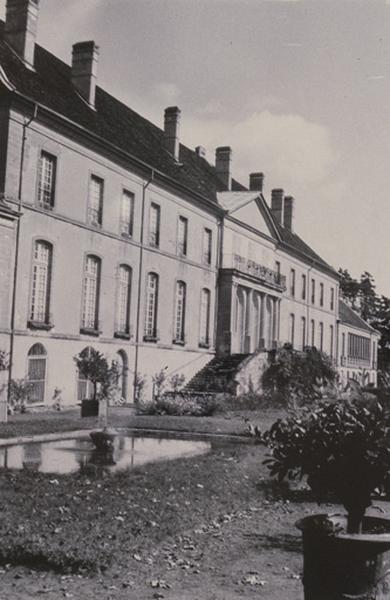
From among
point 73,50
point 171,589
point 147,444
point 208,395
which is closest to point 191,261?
point 208,395

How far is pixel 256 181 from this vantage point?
47938 millimetres

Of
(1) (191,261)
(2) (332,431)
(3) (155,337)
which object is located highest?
(1) (191,261)

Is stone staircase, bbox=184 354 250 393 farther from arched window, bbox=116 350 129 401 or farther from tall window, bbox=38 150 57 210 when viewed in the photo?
tall window, bbox=38 150 57 210

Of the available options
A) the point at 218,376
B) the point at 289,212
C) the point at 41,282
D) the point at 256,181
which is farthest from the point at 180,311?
the point at 289,212

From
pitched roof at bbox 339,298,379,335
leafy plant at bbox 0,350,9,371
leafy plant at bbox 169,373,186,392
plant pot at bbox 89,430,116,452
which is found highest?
pitched roof at bbox 339,298,379,335

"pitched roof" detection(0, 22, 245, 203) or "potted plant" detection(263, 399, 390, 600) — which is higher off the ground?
"pitched roof" detection(0, 22, 245, 203)

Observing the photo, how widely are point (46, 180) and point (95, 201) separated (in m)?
3.17

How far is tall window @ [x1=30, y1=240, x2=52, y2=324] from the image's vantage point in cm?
2325

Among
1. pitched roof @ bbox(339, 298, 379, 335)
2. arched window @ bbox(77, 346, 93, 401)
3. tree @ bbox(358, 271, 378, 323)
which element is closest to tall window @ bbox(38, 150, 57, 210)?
arched window @ bbox(77, 346, 93, 401)

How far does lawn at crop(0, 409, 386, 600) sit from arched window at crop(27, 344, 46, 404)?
12061mm

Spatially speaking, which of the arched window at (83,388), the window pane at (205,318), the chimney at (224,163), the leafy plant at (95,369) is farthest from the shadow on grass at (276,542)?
the chimney at (224,163)

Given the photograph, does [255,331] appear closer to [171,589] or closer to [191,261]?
[191,261]

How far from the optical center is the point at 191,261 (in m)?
33.6

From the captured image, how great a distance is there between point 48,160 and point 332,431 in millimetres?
20448
